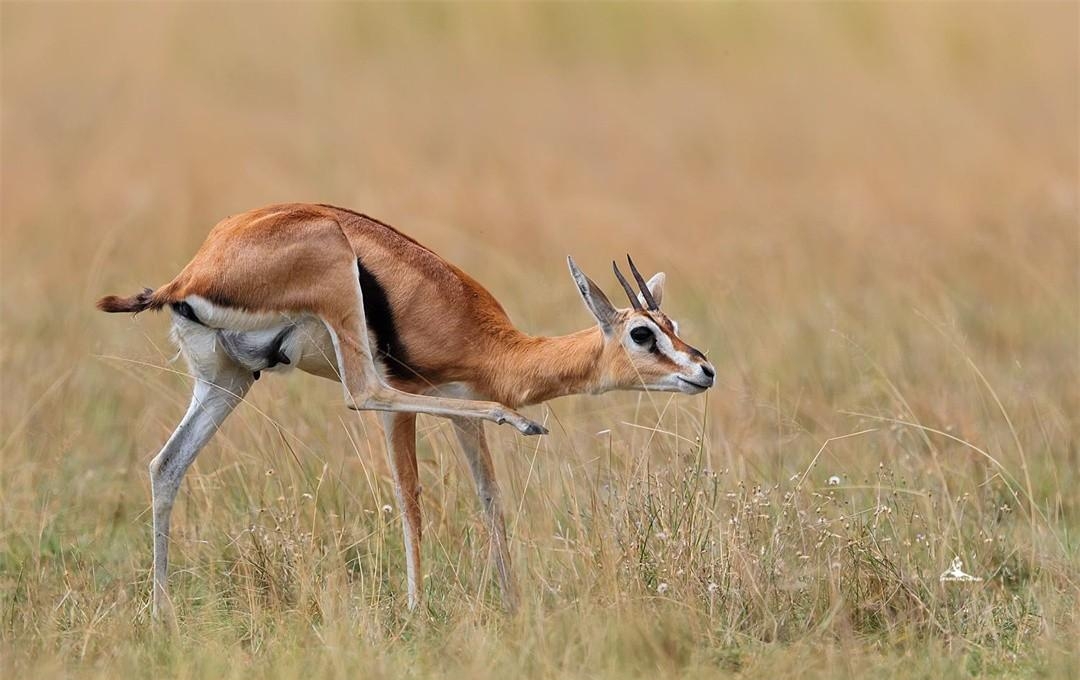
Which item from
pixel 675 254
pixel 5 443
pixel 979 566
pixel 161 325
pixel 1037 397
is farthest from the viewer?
pixel 675 254

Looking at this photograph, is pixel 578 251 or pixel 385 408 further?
pixel 578 251

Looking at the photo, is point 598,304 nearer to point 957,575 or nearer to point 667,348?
point 667,348

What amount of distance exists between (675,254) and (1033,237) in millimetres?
3001

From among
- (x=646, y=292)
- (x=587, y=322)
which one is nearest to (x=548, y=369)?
(x=646, y=292)

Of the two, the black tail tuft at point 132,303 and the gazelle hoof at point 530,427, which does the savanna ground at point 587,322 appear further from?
the black tail tuft at point 132,303

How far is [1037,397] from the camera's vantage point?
888cm

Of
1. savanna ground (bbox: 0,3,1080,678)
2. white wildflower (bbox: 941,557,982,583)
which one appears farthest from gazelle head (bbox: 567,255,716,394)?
white wildflower (bbox: 941,557,982,583)

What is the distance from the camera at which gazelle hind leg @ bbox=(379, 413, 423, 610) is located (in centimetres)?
629

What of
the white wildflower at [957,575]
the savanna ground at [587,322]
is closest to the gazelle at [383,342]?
the savanna ground at [587,322]

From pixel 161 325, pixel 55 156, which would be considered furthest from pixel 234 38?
pixel 161 325

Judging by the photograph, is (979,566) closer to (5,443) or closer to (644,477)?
(644,477)

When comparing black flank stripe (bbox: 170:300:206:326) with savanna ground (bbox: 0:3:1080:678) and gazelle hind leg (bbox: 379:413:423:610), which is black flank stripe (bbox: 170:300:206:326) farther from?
gazelle hind leg (bbox: 379:413:423:610)

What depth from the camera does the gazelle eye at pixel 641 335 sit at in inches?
238

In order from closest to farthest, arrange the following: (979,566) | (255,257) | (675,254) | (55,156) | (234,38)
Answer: (255,257), (979,566), (675,254), (55,156), (234,38)
